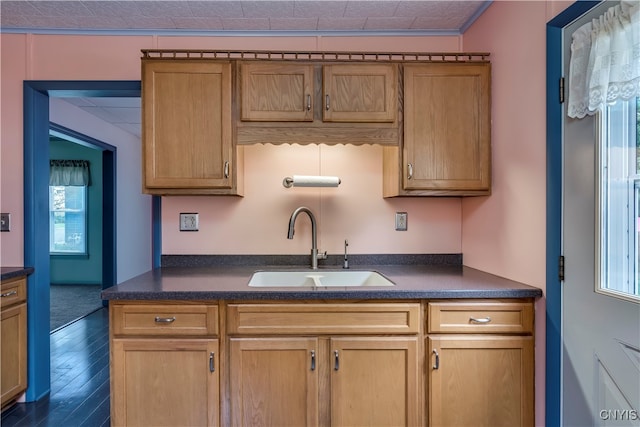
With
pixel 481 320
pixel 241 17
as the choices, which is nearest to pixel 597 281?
pixel 481 320

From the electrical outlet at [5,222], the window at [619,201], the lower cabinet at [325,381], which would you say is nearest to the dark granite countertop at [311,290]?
the lower cabinet at [325,381]

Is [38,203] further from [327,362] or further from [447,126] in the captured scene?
[447,126]

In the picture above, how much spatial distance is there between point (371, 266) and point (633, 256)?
1295 millimetres

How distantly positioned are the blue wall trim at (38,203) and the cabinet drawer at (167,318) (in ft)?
3.93

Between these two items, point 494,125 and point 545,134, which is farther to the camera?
point 494,125

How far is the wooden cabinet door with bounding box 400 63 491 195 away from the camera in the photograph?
198 cm

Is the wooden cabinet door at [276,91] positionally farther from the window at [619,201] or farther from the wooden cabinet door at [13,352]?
the wooden cabinet door at [13,352]

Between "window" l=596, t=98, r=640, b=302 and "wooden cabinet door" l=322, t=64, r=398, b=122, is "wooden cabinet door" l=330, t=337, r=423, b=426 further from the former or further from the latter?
"wooden cabinet door" l=322, t=64, r=398, b=122

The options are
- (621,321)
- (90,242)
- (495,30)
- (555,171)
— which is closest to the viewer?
(621,321)

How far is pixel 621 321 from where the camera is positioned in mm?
1260

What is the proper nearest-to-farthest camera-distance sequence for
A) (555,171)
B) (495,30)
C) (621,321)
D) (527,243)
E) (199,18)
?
(621,321) → (555,171) → (527,243) → (495,30) → (199,18)

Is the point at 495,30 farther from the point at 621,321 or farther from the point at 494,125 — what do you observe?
the point at 621,321

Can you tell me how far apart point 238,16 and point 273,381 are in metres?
1.97

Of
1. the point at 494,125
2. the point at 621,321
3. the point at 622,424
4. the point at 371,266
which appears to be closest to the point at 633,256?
the point at 621,321
